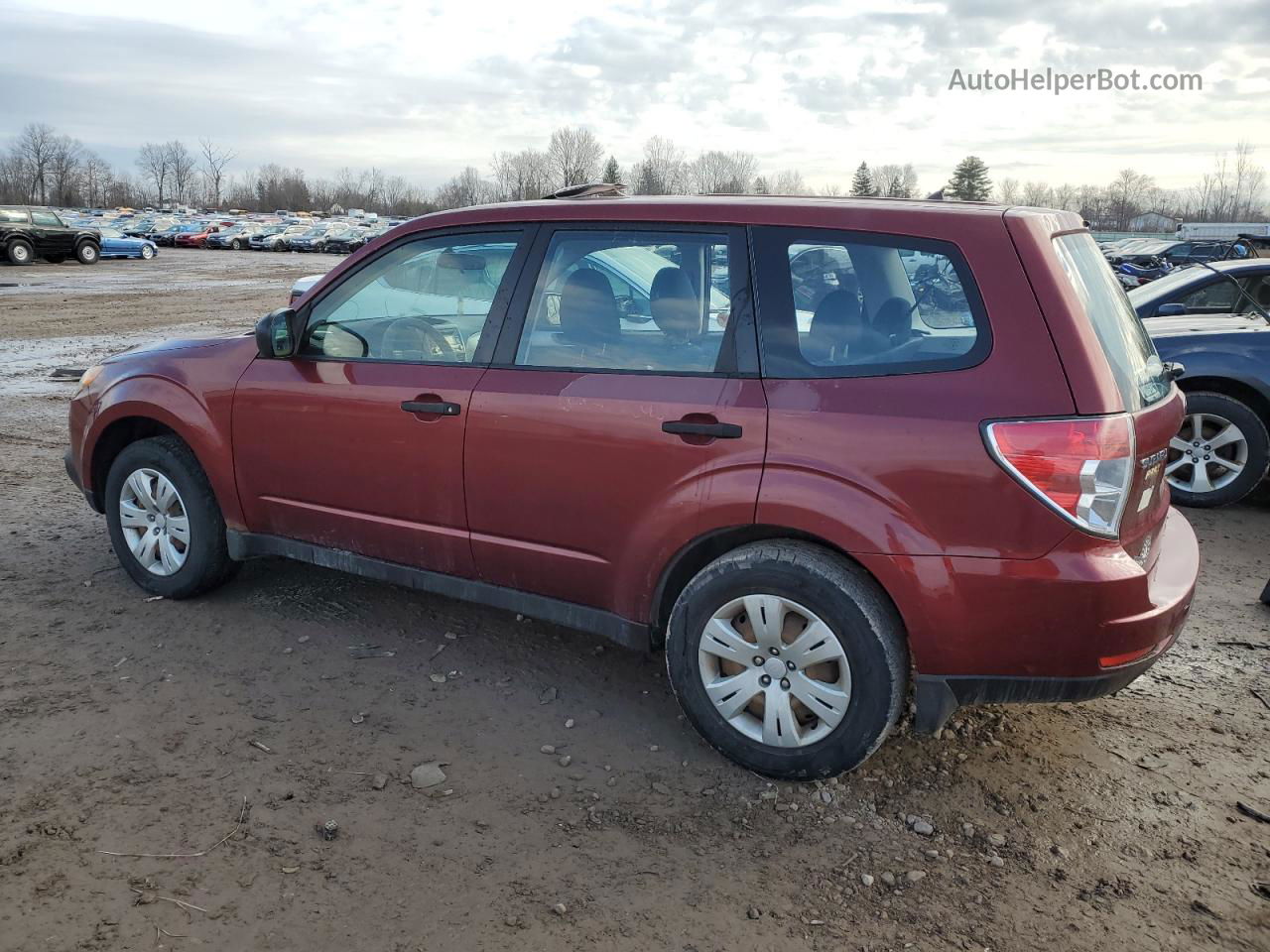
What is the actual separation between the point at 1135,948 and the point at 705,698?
136cm

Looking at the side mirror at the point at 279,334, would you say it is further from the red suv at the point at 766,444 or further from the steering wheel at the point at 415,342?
A: the steering wheel at the point at 415,342

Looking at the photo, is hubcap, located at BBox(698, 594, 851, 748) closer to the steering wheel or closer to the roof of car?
the roof of car

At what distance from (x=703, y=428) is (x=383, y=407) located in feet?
4.47

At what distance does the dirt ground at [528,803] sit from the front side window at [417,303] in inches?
49.4

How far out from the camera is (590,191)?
4.02 metres

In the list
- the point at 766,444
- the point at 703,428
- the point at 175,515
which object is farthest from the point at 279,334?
the point at 766,444

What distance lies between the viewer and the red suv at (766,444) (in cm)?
283

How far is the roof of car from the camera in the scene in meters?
3.11

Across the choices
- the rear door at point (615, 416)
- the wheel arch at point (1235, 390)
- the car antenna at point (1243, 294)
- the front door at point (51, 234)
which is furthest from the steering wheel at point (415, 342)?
the front door at point (51, 234)

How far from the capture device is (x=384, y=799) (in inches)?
123

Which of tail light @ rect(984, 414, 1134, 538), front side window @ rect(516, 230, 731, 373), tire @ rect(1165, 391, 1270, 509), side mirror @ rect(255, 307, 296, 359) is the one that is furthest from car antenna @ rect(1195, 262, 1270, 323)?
side mirror @ rect(255, 307, 296, 359)

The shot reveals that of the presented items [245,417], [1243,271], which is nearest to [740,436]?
[245,417]

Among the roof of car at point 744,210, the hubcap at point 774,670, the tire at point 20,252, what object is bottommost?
the hubcap at point 774,670

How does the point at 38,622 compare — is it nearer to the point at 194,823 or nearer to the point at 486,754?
the point at 194,823
